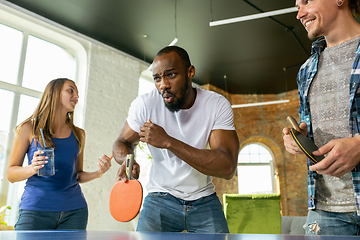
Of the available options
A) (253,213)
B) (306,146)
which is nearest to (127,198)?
(306,146)

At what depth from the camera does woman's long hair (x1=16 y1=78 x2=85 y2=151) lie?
2029mm

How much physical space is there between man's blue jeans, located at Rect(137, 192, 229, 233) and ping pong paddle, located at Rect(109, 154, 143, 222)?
0.78ft

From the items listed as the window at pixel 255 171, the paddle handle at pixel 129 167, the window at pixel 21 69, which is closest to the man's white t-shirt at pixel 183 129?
the paddle handle at pixel 129 167

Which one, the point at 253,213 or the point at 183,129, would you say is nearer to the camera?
the point at 183,129

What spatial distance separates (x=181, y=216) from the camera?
144cm

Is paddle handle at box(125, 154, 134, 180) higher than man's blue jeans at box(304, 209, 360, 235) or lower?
higher

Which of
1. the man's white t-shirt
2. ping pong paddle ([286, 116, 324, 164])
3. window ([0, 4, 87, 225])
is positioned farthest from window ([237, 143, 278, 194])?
ping pong paddle ([286, 116, 324, 164])

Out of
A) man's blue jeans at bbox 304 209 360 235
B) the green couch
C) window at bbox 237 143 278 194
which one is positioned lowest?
the green couch

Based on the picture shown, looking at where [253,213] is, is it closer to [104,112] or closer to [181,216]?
[181,216]

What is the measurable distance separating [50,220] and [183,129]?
99cm

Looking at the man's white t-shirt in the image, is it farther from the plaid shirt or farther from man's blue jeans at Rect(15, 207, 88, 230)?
man's blue jeans at Rect(15, 207, 88, 230)

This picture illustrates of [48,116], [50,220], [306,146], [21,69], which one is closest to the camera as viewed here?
[306,146]

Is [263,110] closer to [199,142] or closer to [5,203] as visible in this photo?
[5,203]

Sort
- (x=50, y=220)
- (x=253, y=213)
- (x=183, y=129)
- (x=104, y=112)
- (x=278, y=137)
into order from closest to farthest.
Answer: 1. (x=183, y=129)
2. (x=50, y=220)
3. (x=253, y=213)
4. (x=104, y=112)
5. (x=278, y=137)
